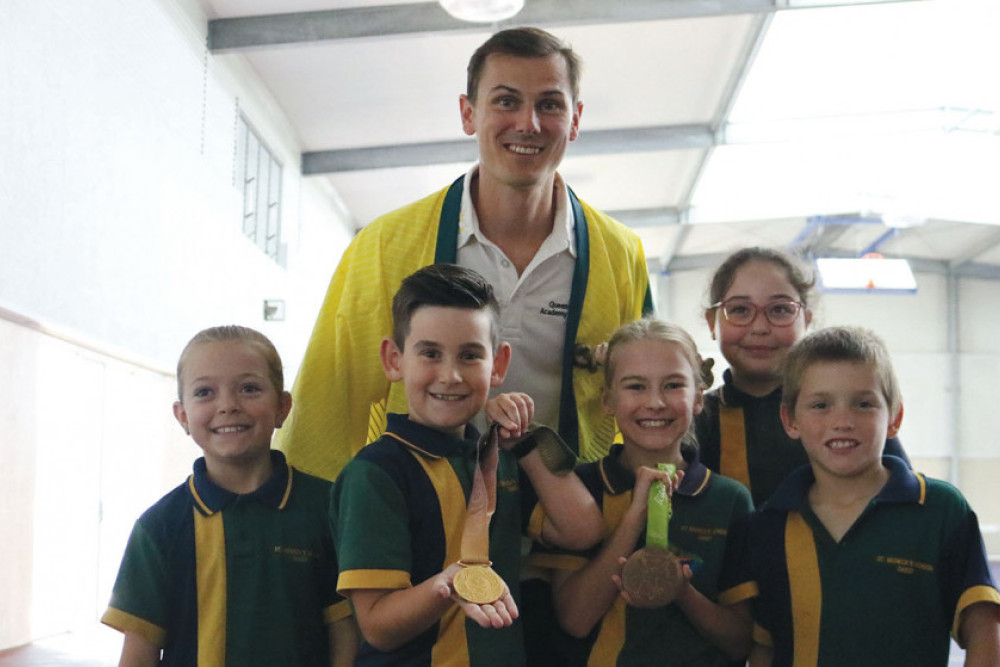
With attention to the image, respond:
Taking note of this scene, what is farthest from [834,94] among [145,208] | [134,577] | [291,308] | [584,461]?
[134,577]

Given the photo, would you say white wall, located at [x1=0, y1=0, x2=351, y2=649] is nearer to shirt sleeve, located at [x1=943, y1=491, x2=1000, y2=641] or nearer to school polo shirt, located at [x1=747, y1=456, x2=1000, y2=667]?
school polo shirt, located at [x1=747, y1=456, x2=1000, y2=667]

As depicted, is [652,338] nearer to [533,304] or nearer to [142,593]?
[533,304]

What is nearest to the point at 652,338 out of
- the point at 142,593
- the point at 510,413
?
the point at 510,413

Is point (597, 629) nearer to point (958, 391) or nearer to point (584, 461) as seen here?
point (584, 461)

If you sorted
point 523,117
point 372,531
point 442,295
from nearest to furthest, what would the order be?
point 372,531, point 442,295, point 523,117

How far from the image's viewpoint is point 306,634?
99.2 inches

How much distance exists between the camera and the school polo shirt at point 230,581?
8.11 feet

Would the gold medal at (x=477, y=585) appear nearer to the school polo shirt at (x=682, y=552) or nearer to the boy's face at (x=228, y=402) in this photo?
the school polo shirt at (x=682, y=552)

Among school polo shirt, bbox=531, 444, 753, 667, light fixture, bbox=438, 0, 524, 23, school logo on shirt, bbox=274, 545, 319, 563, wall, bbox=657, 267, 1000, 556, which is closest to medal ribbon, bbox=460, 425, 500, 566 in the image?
school polo shirt, bbox=531, 444, 753, 667

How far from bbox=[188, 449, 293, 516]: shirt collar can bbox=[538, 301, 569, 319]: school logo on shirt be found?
85 cm

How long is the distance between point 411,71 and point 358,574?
941 centimetres

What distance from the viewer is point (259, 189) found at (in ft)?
A: 40.2

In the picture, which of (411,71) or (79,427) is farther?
(411,71)

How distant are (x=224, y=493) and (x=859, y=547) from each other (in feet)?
5.06
